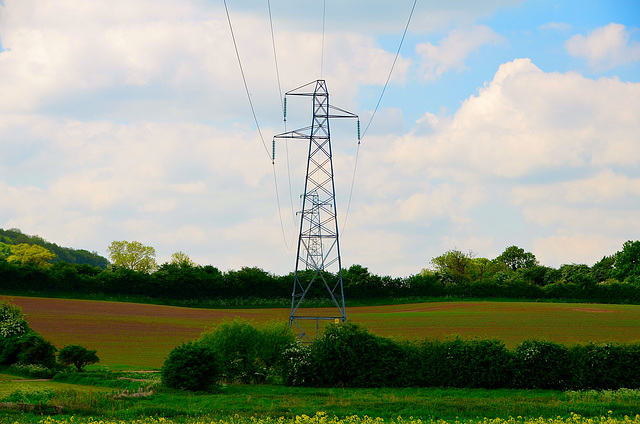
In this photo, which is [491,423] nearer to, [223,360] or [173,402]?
[173,402]

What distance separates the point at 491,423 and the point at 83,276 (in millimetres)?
80284

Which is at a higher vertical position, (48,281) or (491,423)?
(48,281)

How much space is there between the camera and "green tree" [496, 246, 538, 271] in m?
165

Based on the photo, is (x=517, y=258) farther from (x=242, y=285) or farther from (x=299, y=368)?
(x=299, y=368)

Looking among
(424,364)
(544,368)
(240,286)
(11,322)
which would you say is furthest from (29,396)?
(240,286)

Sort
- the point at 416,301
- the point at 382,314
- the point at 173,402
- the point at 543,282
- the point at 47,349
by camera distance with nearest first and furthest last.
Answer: the point at 173,402
the point at 47,349
the point at 382,314
the point at 416,301
the point at 543,282

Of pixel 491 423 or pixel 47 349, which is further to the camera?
pixel 47 349

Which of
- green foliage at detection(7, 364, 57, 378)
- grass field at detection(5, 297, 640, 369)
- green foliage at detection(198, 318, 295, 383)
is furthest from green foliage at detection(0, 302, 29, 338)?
green foliage at detection(198, 318, 295, 383)

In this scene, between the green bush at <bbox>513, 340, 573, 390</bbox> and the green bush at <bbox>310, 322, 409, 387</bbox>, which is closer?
the green bush at <bbox>513, 340, 573, 390</bbox>

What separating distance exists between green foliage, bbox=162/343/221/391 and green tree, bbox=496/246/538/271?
5799 inches

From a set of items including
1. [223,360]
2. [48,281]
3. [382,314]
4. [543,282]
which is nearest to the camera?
[223,360]

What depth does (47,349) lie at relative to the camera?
34.8 m

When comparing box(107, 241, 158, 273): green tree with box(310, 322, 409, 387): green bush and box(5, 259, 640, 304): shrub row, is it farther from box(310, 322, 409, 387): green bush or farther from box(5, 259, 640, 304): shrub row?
box(310, 322, 409, 387): green bush

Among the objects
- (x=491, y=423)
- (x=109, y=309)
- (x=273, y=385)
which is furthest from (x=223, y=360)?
(x=109, y=309)
